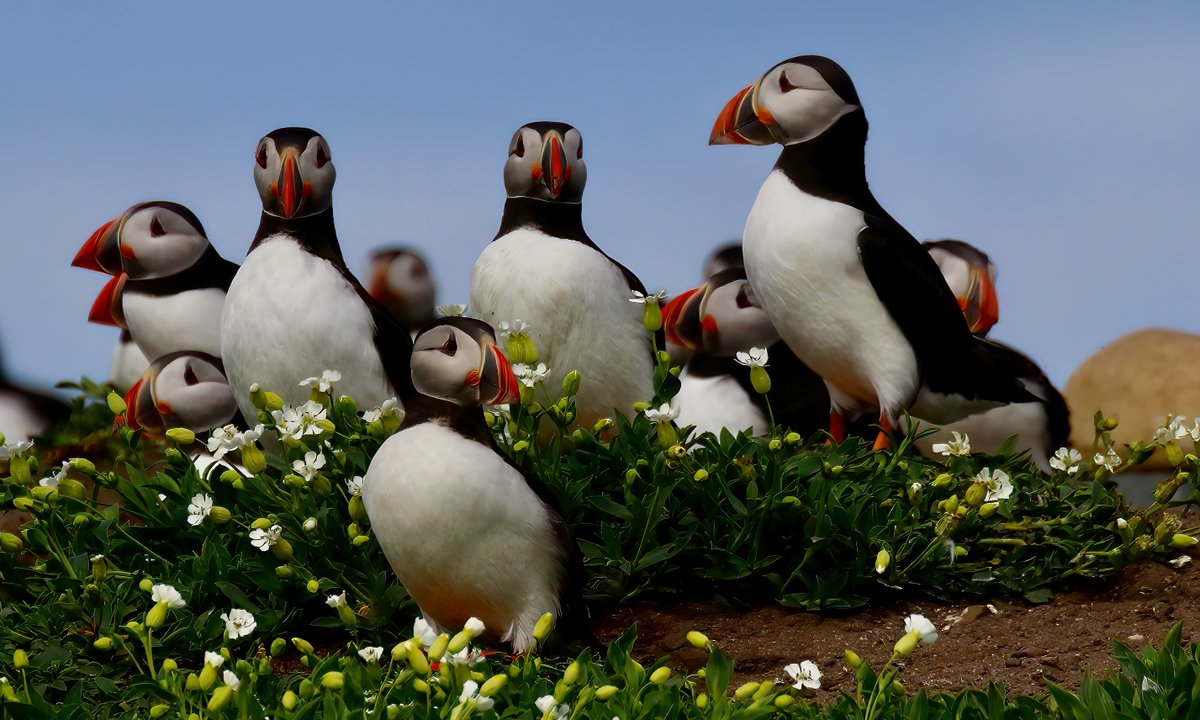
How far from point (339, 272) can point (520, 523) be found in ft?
6.12

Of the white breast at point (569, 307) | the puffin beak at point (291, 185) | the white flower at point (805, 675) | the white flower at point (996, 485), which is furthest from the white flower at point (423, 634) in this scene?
the puffin beak at point (291, 185)

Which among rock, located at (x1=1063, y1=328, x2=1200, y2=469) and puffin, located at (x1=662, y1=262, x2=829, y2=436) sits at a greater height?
puffin, located at (x1=662, y1=262, x2=829, y2=436)

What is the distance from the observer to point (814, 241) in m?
Result: 5.22

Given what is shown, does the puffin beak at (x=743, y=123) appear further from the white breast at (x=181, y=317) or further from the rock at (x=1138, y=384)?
the rock at (x=1138, y=384)

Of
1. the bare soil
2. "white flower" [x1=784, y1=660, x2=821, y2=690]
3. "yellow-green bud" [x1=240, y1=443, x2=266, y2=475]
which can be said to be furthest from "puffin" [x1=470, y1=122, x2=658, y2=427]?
"white flower" [x1=784, y1=660, x2=821, y2=690]

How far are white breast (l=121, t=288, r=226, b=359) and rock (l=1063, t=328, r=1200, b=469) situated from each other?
7.15m

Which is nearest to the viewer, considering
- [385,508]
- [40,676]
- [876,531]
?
[385,508]

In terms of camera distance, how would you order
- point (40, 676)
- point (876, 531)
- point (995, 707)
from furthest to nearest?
point (876, 531), point (40, 676), point (995, 707)

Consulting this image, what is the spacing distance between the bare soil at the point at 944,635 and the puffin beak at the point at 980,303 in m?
1.52

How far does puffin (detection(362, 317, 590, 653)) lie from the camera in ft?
12.5

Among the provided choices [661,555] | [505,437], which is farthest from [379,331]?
[661,555]

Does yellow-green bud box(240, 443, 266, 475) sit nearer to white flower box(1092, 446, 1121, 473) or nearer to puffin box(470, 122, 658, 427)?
puffin box(470, 122, 658, 427)

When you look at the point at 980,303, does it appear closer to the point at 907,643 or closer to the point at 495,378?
the point at 495,378

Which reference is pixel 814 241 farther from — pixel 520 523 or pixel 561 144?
pixel 520 523
